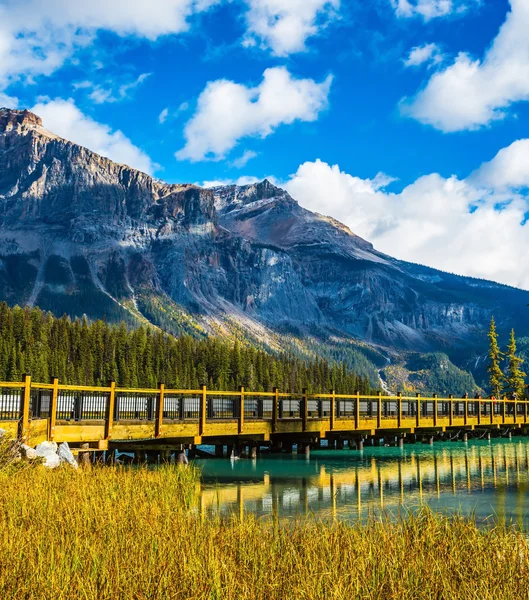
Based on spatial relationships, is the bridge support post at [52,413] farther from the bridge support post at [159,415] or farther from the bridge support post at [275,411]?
the bridge support post at [275,411]

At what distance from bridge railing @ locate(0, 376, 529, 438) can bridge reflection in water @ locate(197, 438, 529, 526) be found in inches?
88.8

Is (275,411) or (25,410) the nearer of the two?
(25,410)

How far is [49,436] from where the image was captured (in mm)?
18484

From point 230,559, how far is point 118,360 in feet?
395

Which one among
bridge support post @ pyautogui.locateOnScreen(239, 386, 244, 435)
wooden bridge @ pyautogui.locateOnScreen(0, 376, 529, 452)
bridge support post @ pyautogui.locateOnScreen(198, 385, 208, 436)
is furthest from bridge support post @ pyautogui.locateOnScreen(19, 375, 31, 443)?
bridge support post @ pyautogui.locateOnScreen(239, 386, 244, 435)

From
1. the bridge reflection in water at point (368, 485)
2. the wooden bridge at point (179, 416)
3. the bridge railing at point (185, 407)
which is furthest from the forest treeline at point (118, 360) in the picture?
the bridge reflection in water at point (368, 485)

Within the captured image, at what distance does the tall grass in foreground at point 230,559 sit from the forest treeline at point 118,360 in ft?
314

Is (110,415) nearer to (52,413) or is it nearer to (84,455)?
(84,455)

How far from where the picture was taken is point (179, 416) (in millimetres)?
24156

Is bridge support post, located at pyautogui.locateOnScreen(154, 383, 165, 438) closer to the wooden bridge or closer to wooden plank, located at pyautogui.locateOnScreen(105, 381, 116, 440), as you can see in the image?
the wooden bridge

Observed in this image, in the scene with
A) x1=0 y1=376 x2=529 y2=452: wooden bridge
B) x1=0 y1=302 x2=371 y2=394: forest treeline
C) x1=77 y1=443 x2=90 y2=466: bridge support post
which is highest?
x1=0 y1=302 x2=371 y2=394: forest treeline

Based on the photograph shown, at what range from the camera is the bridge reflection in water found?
53.4 ft

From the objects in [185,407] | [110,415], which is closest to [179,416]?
[185,407]

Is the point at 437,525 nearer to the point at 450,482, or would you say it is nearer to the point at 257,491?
the point at 257,491
